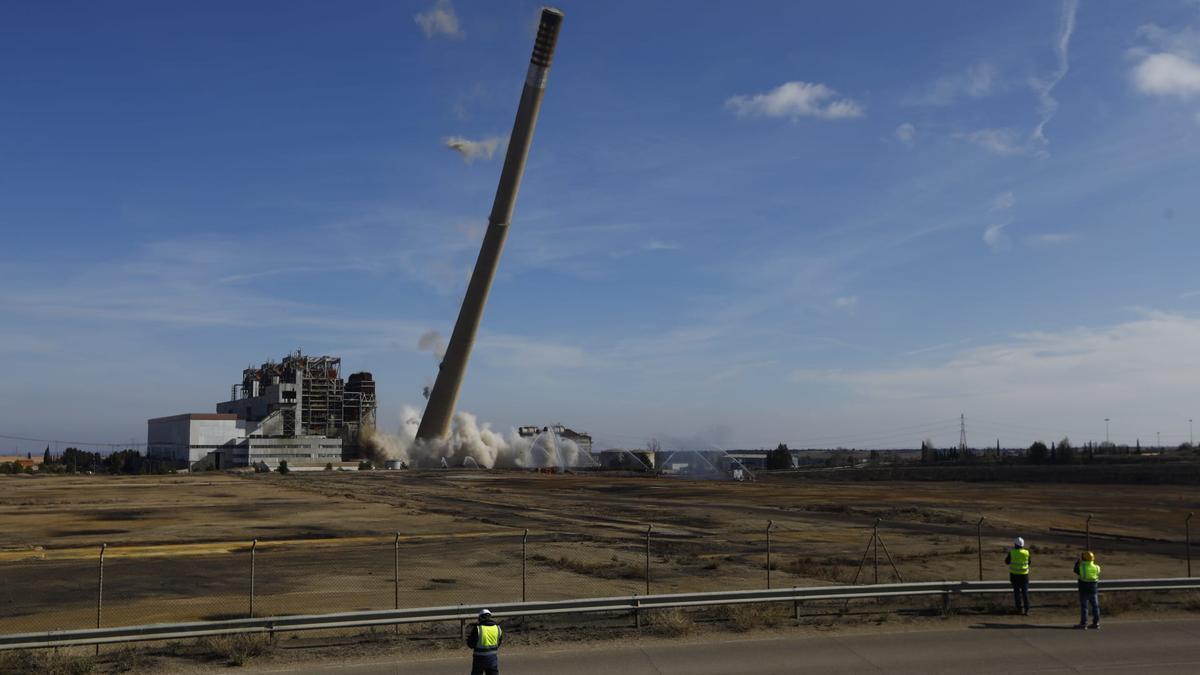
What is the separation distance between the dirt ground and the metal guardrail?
6.53ft

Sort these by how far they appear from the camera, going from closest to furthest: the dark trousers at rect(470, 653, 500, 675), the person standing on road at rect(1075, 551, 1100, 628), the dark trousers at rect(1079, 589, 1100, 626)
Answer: the dark trousers at rect(470, 653, 500, 675), the person standing on road at rect(1075, 551, 1100, 628), the dark trousers at rect(1079, 589, 1100, 626)

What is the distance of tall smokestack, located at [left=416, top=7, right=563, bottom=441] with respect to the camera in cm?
10894

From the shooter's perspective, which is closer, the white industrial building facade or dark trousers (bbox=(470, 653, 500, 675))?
dark trousers (bbox=(470, 653, 500, 675))

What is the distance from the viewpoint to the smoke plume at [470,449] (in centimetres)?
14688

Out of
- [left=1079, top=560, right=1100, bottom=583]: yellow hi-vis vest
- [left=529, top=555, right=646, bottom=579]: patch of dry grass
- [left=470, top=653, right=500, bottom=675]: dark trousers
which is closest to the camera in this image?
[left=470, top=653, right=500, bottom=675]: dark trousers

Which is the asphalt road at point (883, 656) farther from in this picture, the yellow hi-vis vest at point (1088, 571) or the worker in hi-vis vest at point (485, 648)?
the worker in hi-vis vest at point (485, 648)

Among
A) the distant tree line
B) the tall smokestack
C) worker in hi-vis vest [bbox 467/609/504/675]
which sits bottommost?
the distant tree line

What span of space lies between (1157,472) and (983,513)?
2445 inches

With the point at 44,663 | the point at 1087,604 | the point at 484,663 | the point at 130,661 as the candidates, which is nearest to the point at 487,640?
the point at 484,663

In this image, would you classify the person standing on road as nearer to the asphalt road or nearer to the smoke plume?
the asphalt road

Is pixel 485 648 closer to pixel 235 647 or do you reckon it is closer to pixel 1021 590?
pixel 235 647

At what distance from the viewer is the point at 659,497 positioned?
6950 centimetres

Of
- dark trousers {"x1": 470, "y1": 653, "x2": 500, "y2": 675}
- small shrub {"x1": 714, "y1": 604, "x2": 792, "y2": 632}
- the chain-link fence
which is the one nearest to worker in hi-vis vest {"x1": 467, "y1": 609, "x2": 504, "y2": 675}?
dark trousers {"x1": 470, "y1": 653, "x2": 500, "y2": 675}

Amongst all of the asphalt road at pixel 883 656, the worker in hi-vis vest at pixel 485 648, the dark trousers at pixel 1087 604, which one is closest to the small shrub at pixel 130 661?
the asphalt road at pixel 883 656
